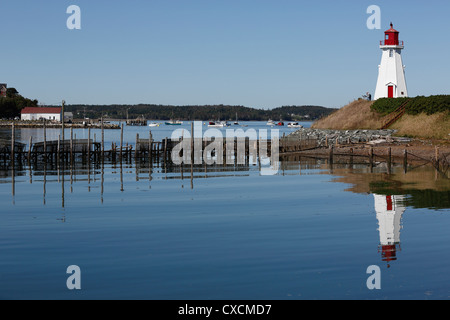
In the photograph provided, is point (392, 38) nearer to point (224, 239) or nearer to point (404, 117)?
point (404, 117)

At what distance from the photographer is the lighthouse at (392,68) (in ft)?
260

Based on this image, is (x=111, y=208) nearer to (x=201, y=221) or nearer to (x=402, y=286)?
(x=201, y=221)

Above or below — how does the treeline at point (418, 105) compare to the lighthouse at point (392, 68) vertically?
below

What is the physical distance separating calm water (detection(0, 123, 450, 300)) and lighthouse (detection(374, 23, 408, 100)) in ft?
146

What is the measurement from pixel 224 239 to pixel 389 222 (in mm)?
7157

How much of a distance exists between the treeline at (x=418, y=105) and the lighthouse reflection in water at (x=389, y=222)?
41509 millimetres
